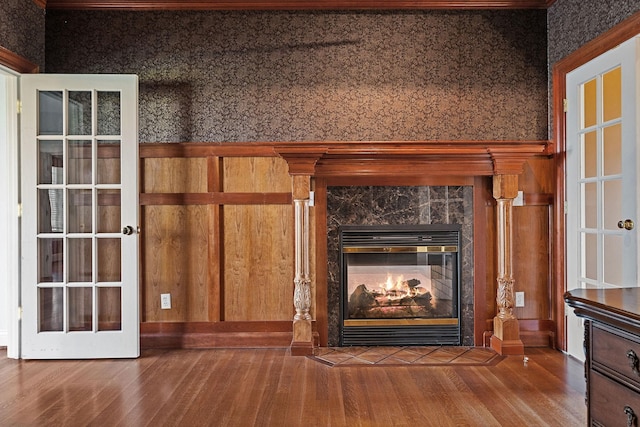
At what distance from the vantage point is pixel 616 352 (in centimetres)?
143

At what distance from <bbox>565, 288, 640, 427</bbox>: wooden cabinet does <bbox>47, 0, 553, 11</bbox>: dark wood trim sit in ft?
9.46

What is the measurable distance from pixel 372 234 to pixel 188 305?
152cm

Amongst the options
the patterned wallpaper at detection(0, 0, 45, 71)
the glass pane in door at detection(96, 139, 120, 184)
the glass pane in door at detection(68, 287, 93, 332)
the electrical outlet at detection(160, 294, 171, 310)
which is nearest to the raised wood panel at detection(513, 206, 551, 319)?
the electrical outlet at detection(160, 294, 171, 310)

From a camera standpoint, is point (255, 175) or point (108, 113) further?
point (255, 175)

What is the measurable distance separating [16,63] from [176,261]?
1785 mm

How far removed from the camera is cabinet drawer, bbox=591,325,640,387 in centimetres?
136

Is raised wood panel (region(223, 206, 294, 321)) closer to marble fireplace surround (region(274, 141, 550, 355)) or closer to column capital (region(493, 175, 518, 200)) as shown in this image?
marble fireplace surround (region(274, 141, 550, 355))

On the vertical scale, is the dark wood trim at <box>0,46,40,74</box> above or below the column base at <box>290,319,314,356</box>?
above

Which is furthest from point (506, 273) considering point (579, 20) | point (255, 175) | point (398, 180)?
point (255, 175)

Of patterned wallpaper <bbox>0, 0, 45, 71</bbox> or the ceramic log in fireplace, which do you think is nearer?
patterned wallpaper <bbox>0, 0, 45, 71</bbox>

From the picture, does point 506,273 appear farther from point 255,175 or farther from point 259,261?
point 255,175

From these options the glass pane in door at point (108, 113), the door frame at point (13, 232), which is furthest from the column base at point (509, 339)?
the door frame at point (13, 232)

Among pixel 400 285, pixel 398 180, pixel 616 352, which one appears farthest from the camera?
pixel 400 285

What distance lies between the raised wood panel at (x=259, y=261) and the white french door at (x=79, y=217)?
0.70m
